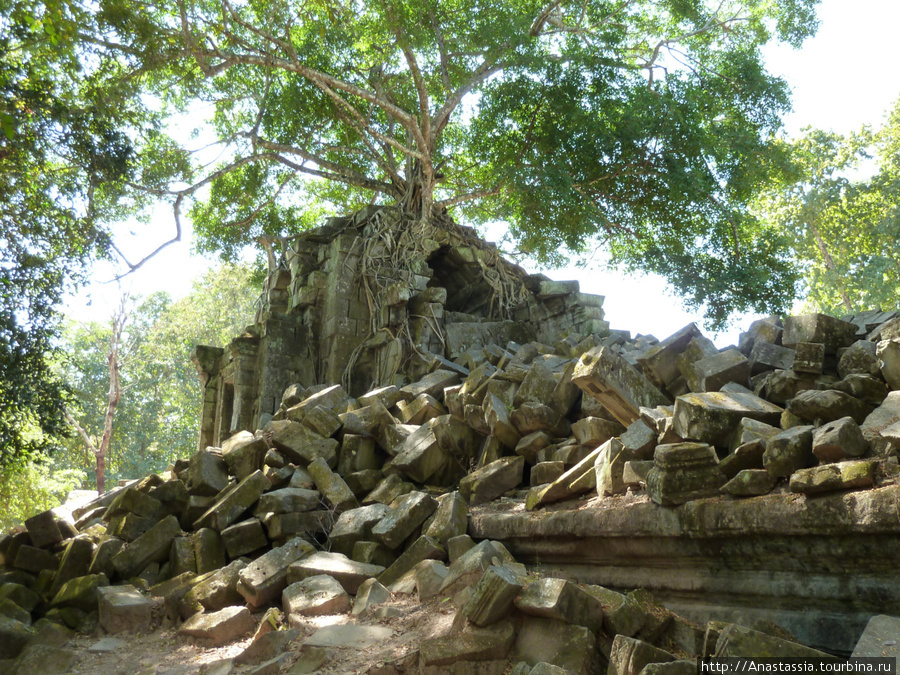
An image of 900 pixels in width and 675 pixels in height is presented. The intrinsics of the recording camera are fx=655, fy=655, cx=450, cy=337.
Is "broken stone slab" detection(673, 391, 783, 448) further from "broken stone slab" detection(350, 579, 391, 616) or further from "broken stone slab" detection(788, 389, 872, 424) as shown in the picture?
"broken stone slab" detection(350, 579, 391, 616)

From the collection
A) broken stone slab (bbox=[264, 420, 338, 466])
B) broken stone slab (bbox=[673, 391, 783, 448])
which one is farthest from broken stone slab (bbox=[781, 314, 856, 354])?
broken stone slab (bbox=[264, 420, 338, 466])

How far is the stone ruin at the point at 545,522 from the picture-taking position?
8.80ft

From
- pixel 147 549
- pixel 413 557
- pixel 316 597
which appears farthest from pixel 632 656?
pixel 147 549

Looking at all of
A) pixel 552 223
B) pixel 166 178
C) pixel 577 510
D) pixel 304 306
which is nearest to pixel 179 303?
pixel 166 178

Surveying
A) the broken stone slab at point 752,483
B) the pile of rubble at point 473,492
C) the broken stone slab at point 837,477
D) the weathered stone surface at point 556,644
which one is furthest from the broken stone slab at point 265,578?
the broken stone slab at point 837,477

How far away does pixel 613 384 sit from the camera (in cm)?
430

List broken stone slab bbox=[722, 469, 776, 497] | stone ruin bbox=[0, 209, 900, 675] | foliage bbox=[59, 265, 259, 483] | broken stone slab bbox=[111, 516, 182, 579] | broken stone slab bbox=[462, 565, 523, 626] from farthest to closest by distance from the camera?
foliage bbox=[59, 265, 259, 483] → broken stone slab bbox=[111, 516, 182, 579] → broken stone slab bbox=[462, 565, 523, 626] → broken stone slab bbox=[722, 469, 776, 497] → stone ruin bbox=[0, 209, 900, 675]

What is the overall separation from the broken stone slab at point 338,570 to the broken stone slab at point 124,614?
3.69 ft

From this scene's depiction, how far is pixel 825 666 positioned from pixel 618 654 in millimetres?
741

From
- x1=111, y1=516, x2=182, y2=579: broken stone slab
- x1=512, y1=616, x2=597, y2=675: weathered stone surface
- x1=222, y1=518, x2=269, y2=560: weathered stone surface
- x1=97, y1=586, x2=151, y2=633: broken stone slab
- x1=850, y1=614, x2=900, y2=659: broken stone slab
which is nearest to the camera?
x1=850, y1=614, x2=900, y2=659: broken stone slab

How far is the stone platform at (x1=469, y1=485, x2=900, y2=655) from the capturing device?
249cm

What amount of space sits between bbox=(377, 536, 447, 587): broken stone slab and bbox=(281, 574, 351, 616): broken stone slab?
0.97 feet

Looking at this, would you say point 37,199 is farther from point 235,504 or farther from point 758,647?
point 758,647

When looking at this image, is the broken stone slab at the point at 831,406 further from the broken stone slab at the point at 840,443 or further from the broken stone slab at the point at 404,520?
the broken stone slab at the point at 404,520
